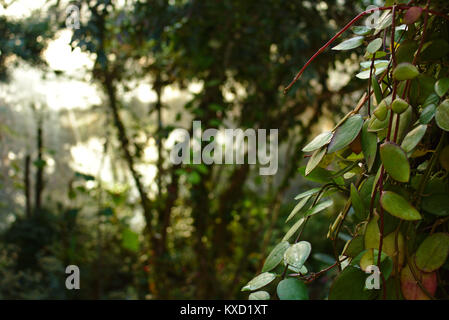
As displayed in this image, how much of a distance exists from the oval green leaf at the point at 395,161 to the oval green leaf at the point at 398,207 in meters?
0.01

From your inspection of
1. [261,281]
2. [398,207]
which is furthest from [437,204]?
[261,281]

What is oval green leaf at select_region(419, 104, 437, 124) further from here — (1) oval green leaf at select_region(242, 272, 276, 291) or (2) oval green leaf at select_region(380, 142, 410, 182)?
(1) oval green leaf at select_region(242, 272, 276, 291)

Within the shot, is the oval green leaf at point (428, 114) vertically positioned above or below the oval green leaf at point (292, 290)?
above

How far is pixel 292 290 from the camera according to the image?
0.98 ft

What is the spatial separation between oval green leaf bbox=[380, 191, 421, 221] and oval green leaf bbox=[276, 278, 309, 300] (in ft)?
0.30

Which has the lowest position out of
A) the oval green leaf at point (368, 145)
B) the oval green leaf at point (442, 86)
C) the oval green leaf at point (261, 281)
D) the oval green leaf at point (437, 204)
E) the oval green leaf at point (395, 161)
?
the oval green leaf at point (261, 281)

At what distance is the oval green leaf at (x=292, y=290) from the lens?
0.29 meters

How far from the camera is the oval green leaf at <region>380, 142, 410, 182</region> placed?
256 millimetres

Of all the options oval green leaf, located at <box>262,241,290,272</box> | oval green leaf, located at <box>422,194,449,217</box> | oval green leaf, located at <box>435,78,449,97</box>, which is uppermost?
oval green leaf, located at <box>435,78,449,97</box>

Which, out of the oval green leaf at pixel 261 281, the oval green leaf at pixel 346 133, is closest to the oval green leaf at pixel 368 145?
the oval green leaf at pixel 346 133

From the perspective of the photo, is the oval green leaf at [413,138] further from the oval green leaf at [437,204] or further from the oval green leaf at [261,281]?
the oval green leaf at [261,281]

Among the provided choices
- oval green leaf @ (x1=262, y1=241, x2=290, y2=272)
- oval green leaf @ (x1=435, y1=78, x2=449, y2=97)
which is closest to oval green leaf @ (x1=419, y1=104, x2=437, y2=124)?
oval green leaf @ (x1=435, y1=78, x2=449, y2=97)
